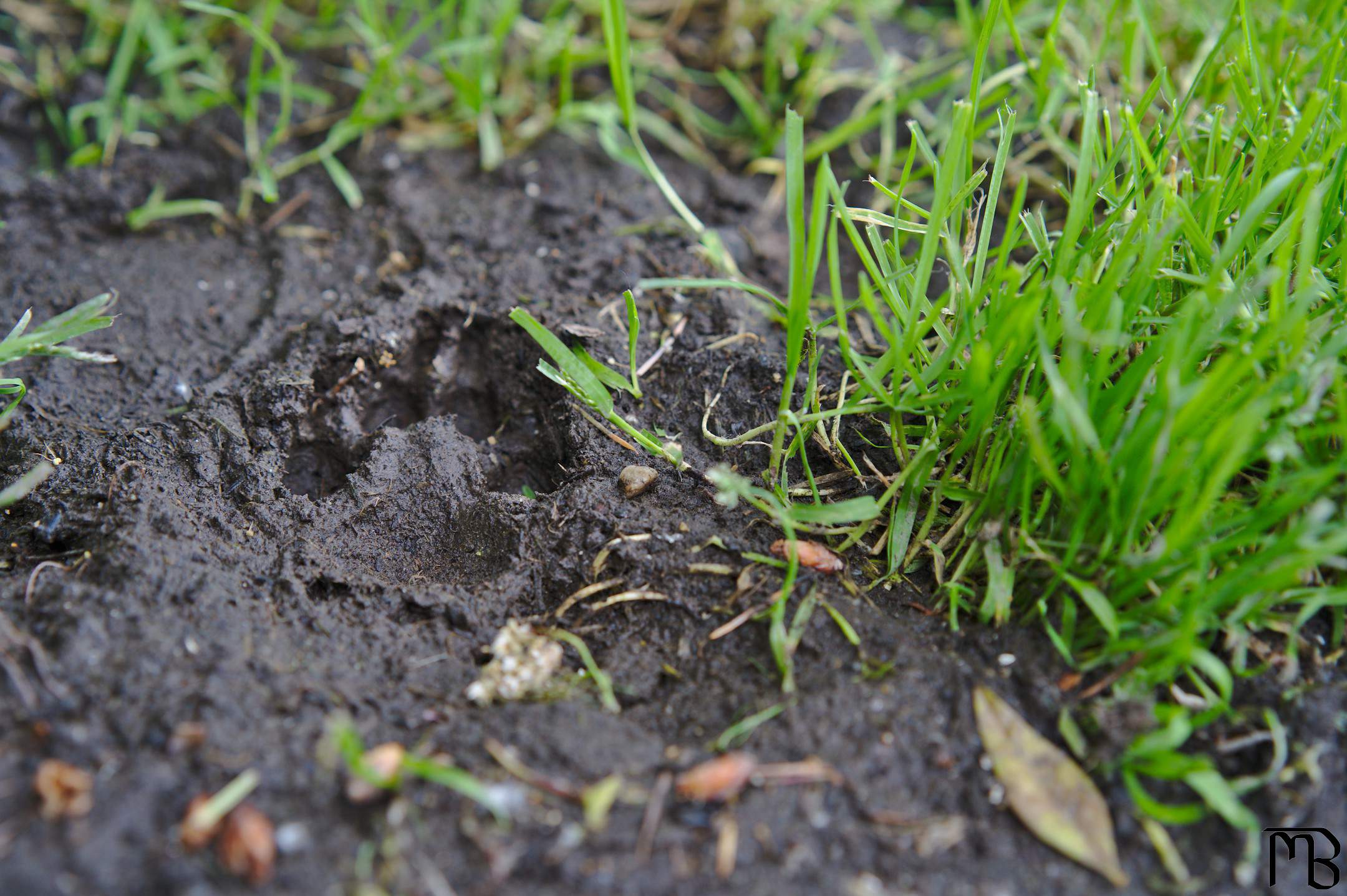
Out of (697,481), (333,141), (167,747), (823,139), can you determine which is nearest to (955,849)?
(697,481)

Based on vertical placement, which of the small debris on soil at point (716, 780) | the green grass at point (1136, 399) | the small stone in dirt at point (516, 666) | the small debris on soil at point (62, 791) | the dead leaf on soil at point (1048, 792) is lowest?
the small stone in dirt at point (516, 666)

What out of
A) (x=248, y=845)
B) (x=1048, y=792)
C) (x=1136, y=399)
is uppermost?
(x=1136, y=399)

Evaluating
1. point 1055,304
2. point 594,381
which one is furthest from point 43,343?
point 1055,304

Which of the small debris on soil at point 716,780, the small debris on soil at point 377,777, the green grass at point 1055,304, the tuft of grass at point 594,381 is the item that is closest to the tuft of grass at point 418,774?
the small debris on soil at point 377,777

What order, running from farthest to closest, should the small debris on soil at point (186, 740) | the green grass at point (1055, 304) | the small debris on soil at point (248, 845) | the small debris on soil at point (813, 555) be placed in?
the small debris on soil at point (813, 555), the green grass at point (1055, 304), the small debris on soil at point (186, 740), the small debris on soil at point (248, 845)

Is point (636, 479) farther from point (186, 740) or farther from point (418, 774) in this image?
point (186, 740)

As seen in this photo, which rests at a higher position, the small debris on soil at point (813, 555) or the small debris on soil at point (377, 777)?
the small debris on soil at point (813, 555)

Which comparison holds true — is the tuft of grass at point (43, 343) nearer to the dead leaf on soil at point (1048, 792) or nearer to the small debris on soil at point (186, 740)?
the small debris on soil at point (186, 740)

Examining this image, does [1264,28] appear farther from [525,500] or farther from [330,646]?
[330,646]
